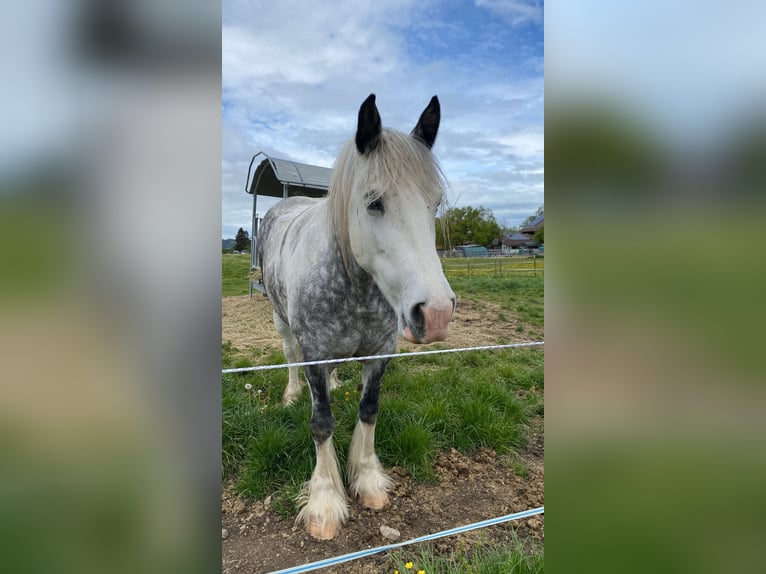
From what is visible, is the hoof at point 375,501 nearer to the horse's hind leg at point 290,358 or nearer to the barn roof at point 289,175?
the horse's hind leg at point 290,358

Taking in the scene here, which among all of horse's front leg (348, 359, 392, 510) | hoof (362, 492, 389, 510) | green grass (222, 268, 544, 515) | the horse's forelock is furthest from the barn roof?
hoof (362, 492, 389, 510)

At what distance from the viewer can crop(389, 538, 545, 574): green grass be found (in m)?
1.37

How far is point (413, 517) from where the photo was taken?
1945 mm

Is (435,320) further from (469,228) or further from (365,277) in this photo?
(469,228)

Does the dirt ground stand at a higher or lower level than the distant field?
lower

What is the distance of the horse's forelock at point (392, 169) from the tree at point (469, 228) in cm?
34

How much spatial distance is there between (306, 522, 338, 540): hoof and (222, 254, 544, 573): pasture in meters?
0.03

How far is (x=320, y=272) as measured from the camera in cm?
191

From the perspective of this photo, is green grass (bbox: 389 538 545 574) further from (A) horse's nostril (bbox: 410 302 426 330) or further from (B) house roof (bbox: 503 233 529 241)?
(B) house roof (bbox: 503 233 529 241)

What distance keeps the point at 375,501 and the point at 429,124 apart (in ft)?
6.28

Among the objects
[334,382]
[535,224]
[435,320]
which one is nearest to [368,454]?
[334,382]

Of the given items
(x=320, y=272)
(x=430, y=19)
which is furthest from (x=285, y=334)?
(x=430, y=19)
